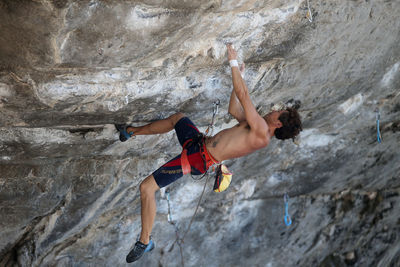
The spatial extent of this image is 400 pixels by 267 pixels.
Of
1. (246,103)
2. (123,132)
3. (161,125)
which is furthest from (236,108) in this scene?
(123,132)

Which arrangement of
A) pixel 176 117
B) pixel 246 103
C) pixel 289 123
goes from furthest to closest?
pixel 176 117 < pixel 289 123 < pixel 246 103

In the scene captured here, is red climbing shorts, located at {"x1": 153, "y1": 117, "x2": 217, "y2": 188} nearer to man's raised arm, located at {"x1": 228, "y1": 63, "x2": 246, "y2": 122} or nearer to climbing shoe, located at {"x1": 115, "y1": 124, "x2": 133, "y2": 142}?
man's raised arm, located at {"x1": 228, "y1": 63, "x2": 246, "y2": 122}

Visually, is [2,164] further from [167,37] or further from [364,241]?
[364,241]

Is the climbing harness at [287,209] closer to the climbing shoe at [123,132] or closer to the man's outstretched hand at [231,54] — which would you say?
the climbing shoe at [123,132]

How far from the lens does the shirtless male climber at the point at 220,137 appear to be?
292 cm

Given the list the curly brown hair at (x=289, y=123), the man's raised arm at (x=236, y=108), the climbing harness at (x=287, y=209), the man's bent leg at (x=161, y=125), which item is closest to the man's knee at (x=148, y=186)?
the man's bent leg at (x=161, y=125)

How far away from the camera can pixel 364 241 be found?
703 centimetres

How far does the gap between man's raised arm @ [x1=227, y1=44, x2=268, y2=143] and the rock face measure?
0.26 meters

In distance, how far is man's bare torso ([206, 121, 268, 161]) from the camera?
3.05 meters

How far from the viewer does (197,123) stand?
434 cm

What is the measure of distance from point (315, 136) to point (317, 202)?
5.99 ft

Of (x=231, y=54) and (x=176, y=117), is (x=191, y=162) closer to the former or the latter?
(x=176, y=117)

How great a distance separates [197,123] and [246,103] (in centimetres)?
155

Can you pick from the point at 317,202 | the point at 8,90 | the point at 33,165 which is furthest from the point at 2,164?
the point at 317,202
